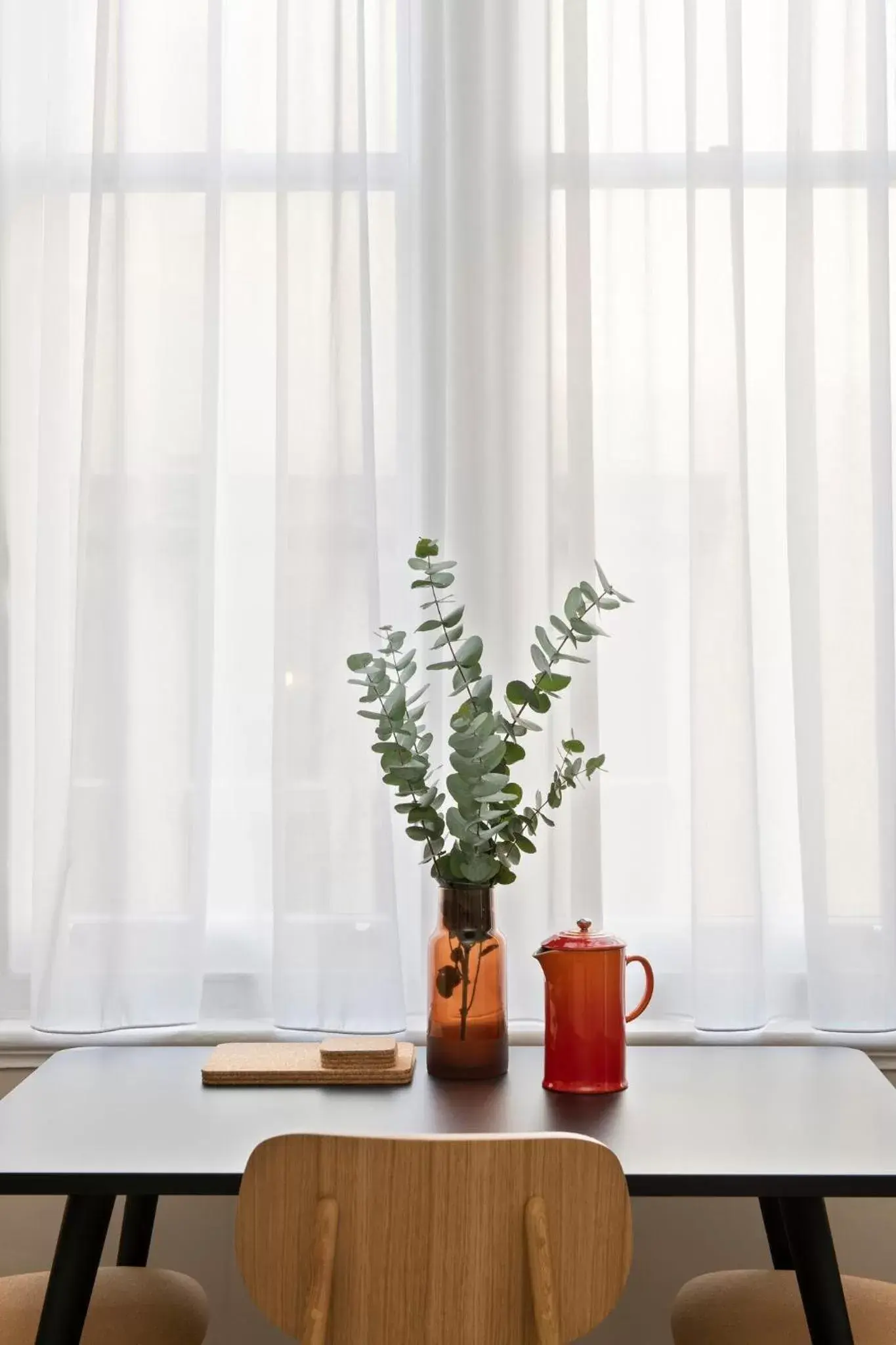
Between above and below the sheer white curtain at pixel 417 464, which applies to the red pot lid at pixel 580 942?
below

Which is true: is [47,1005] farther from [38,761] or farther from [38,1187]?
[38,1187]

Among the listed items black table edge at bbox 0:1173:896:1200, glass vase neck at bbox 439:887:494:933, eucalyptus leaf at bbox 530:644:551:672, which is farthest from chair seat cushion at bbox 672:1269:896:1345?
eucalyptus leaf at bbox 530:644:551:672

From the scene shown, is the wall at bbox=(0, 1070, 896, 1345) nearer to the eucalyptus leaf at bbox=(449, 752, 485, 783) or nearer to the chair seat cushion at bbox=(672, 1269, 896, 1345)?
the chair seat cushion at bbox=(672, 1269, 896, 1345)

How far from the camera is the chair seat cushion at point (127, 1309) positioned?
139cm

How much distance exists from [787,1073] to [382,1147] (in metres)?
0.72

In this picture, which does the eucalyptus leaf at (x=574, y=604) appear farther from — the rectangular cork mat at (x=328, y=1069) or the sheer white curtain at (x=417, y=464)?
the rectangular cork mat at (x=328, y=1069)

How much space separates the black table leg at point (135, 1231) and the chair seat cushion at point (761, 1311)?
0.69 meters

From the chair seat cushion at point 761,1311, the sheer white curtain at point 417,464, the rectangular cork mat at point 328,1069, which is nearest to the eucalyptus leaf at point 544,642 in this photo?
the sheer white curtain at point 417,464

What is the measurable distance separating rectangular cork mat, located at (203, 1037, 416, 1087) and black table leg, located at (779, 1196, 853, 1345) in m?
0.48

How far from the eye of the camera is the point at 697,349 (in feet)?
6.35

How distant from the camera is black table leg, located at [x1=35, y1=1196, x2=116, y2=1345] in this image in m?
1.25

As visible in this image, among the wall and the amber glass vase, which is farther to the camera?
the wall

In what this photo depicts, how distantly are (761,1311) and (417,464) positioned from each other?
1215 mm

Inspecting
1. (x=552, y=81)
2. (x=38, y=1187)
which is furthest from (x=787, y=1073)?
(x=552, y=81)
